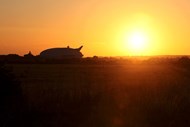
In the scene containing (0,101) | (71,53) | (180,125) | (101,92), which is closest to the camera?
(180,125)

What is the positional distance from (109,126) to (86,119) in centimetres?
80

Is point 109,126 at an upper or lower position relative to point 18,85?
lower

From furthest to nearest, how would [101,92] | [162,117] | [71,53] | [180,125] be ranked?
[71,53]
[101,92]
[162,117]
[180,125]

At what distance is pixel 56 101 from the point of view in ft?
52.1

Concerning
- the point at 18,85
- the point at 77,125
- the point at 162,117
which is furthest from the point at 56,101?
the point at 162,117

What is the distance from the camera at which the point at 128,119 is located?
45.8 feet

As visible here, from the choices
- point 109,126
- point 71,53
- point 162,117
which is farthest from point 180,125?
point 71,53

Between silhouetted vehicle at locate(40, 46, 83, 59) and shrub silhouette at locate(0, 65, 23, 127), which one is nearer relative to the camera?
shrub silhouette at locate(0, 65, 23, 127)

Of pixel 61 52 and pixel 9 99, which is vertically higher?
pixel 61 52

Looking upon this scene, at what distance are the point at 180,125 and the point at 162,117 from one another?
0.97 metres

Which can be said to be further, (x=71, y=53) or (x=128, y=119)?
(x=71, y=53)

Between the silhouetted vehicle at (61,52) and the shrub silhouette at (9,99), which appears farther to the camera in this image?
the silhouetted vehicle at (61,52)

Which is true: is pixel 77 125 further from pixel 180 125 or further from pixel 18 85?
pixel 18 85

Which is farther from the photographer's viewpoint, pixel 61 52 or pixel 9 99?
pixel 61 52
